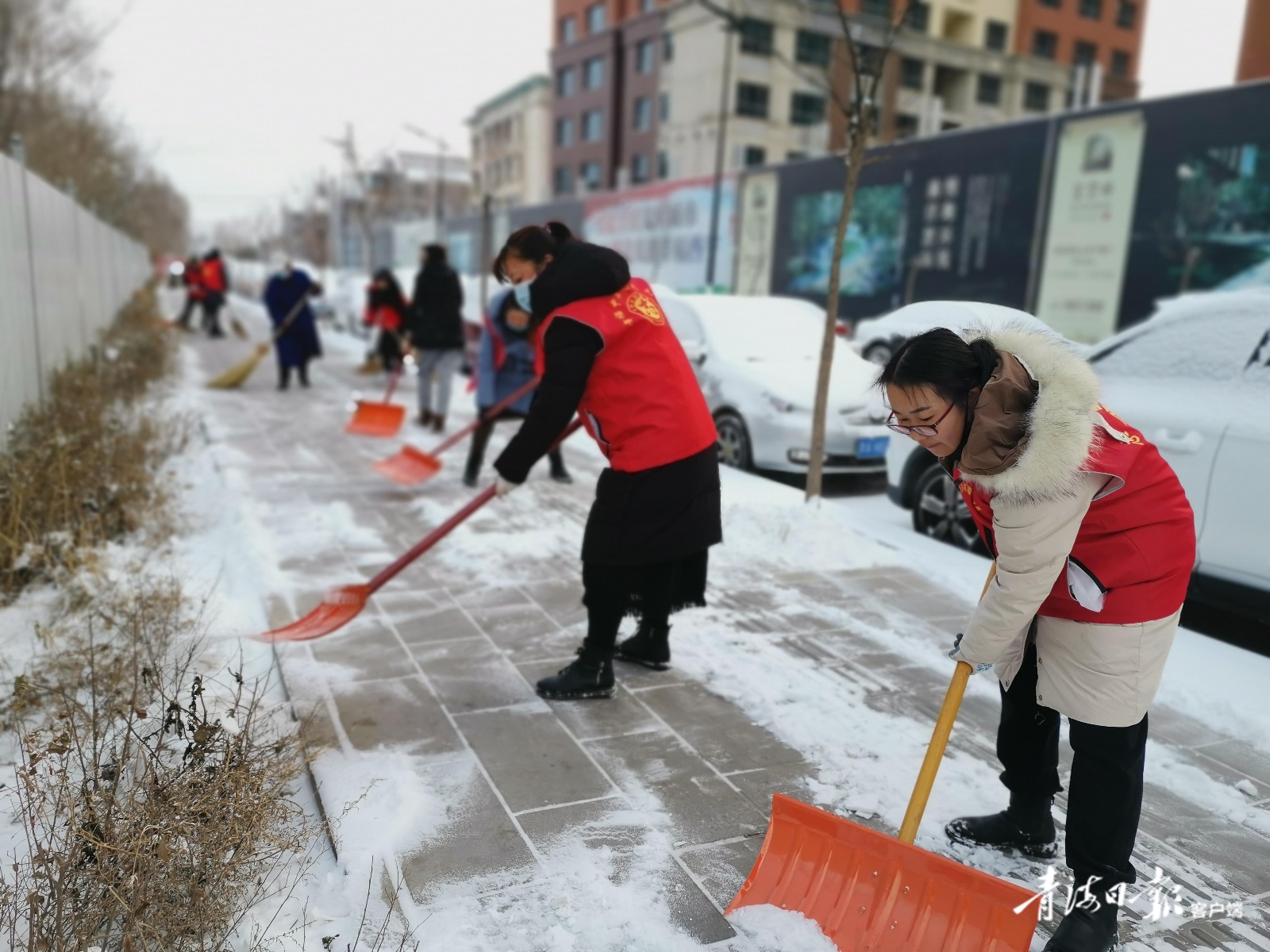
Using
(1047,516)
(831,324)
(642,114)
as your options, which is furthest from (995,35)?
(1047,516)

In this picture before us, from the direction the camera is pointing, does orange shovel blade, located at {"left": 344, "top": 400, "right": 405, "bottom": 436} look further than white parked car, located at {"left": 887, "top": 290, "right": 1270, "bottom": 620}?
Yes

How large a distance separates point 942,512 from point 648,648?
285 centimetres

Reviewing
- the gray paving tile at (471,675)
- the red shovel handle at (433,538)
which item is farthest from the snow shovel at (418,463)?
the gray paving tile at (471,675)

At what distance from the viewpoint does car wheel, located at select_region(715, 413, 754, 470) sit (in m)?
7.74

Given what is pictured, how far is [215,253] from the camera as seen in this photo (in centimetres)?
1917

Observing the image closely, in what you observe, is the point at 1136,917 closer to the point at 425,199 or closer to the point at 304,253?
the point at 304,253

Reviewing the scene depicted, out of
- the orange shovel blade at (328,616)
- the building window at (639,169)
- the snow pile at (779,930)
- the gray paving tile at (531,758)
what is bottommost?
the gray paving tile at (531,758)

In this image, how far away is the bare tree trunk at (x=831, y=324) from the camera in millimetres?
5836

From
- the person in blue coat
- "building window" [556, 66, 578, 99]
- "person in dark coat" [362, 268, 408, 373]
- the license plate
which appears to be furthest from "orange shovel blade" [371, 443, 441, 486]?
"building window" [556, 66, 578, 99]

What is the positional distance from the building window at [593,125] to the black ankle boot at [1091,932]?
47.8 m

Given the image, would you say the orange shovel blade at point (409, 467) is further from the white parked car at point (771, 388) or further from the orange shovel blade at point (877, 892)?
the orange shovel blade at point (877, 892)

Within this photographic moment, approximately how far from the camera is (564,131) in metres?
50.2

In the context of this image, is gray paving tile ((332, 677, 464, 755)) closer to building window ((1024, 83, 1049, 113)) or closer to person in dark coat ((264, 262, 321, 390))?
person in dark coat ((264, 262, 321, 390))

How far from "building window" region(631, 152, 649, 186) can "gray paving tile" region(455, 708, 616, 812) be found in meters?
43.6
